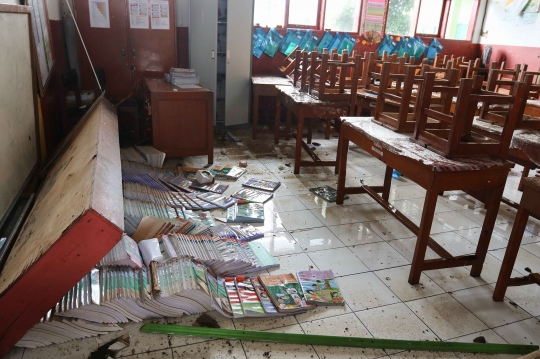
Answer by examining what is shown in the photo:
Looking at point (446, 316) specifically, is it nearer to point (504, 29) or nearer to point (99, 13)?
point (99, 13)

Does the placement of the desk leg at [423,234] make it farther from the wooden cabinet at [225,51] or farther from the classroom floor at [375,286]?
the wooden cabinet at [225,51]

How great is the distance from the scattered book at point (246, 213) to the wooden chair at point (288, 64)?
3309mm

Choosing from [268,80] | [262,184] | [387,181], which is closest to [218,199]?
[262,184]

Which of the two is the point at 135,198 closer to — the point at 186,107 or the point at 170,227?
the point at 170,227

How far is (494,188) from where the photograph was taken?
2.42 metres

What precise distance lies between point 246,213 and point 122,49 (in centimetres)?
350

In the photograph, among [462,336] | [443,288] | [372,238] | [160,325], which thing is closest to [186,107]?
[372,238]

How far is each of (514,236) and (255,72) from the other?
529 cm

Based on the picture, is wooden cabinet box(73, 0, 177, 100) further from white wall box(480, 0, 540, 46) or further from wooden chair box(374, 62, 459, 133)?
white wall box(480, 0, 540, 46)

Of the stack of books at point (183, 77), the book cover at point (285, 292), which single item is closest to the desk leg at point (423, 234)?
the book cover at point (285, 292)

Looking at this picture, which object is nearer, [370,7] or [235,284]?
[235,284]

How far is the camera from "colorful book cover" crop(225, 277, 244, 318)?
217cm

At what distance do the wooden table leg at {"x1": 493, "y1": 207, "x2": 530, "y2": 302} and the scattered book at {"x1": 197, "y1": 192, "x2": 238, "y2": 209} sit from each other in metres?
2.17

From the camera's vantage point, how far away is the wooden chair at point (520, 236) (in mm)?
2133
